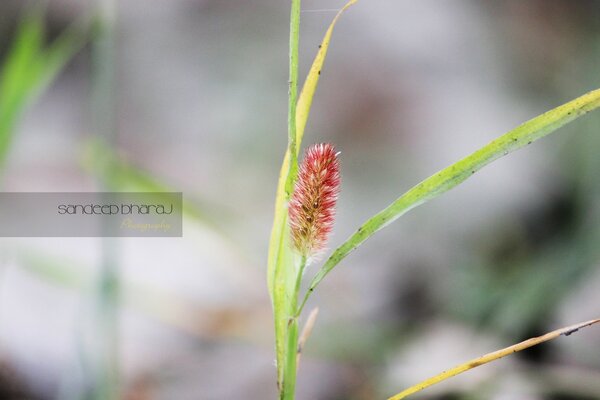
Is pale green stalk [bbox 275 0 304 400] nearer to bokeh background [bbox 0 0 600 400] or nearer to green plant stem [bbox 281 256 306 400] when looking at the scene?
green plant stem [bbox 281 256 306 400]

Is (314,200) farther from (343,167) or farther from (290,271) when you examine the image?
(343,167)

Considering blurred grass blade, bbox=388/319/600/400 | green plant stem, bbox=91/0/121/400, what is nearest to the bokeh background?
green plant stem, bbox=91/0/121/400

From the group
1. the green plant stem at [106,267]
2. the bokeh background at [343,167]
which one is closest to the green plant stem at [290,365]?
the green plant stem at [106,267]

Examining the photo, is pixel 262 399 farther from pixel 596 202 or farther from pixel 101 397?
pixel 596 202

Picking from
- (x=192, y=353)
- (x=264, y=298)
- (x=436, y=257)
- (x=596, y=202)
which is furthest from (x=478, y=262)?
(x=192, y=353)

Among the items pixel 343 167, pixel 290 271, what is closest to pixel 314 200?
pixel 290 271
